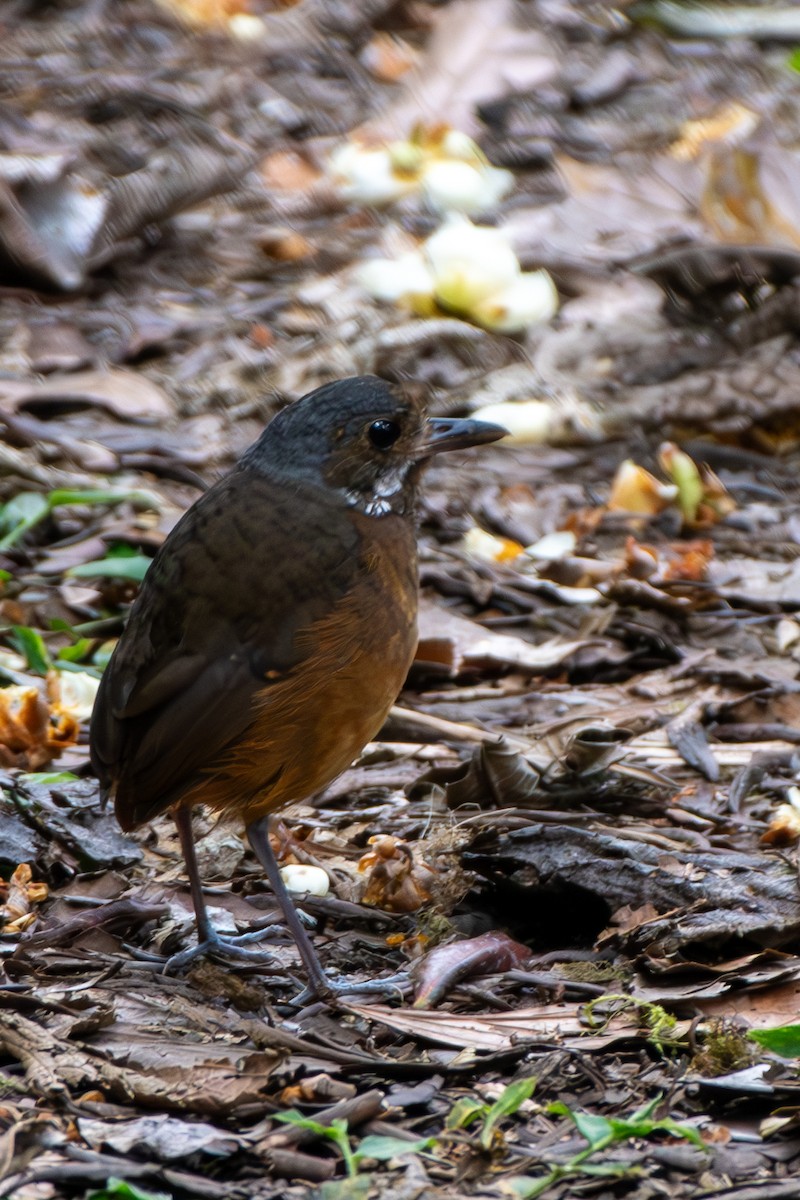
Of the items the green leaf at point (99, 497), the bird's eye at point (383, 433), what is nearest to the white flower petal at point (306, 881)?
the bird's eye at point (383, 433)

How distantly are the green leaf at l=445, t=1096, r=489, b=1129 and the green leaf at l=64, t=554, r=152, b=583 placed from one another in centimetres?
272

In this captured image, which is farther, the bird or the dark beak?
the dark beak

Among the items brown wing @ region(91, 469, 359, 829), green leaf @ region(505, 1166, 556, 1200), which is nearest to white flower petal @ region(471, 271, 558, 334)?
brown wing @ region(91, 469, 359, 829)

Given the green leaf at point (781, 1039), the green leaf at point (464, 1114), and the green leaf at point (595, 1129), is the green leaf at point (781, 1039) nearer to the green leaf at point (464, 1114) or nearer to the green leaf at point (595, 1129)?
the green leaf at point (595, 1129)

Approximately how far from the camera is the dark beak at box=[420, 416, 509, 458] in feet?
14.0

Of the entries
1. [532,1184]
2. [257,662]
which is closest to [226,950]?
[257,662]

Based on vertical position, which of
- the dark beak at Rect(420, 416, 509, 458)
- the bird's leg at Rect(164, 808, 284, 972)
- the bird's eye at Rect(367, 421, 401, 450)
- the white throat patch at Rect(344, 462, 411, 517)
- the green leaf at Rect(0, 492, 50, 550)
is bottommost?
the green leaf at Rect(0, 492, 50, 550)

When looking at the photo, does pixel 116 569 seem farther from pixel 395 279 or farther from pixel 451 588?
pixel 395 279

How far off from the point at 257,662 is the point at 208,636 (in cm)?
14

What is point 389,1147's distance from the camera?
2.90 metres

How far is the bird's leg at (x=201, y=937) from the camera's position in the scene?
12.6ft

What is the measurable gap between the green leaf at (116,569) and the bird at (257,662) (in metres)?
1.38

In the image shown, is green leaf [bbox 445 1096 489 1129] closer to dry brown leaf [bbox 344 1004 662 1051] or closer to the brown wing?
dry brown leaf [bbox 344 1004 662 1051]

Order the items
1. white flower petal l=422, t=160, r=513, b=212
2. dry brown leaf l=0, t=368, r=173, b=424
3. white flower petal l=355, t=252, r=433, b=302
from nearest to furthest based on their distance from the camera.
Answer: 1. dry brown leaf l=0, t=368, r=173, b=424
2. white flower petal l=355, t=252, r=433, b=302
3. white flower petal l=422, t=160, r=513, b=212
